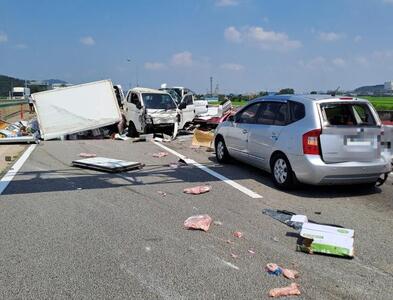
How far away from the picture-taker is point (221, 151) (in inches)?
417

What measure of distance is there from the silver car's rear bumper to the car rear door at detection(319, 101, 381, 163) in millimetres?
100

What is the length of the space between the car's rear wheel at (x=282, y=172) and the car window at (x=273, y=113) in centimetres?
65

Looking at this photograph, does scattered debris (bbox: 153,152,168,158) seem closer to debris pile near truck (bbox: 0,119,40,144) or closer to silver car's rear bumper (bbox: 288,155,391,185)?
silver car's rear bumper (bbox: 288,155,391,185)

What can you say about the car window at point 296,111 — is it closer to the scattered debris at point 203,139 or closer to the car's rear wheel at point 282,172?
the car's rear wheel at point 282,172

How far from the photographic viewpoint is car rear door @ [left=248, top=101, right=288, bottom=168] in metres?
7.99

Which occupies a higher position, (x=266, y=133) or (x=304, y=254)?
(x=266, y=133)

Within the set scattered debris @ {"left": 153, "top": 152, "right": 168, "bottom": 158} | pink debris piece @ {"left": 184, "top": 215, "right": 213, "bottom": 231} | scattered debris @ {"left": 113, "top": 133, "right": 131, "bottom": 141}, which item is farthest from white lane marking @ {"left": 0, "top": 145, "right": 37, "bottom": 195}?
scattered debris @ {"left": 113, "top": 133, "right": 131, "bottom": 141}

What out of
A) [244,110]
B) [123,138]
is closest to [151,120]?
[123,138]

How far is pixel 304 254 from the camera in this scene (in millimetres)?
4711

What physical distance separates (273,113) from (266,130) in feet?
1.15

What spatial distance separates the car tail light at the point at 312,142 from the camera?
705 cm

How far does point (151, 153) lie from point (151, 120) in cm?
436

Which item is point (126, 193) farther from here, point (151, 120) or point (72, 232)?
point (151, 120)

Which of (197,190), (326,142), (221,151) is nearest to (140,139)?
(221,151)
